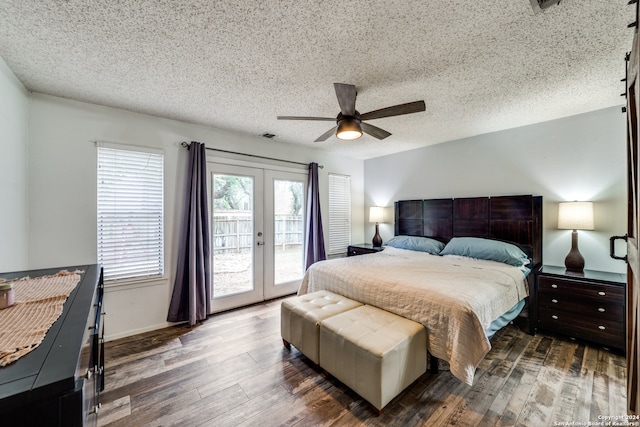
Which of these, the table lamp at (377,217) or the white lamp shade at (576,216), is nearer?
the white lamp shade at (576,216)

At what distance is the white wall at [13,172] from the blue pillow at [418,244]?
4577 millimetres

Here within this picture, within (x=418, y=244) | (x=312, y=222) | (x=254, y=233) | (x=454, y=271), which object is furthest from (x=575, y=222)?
(x=254, y=233)

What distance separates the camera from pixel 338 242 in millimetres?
5105

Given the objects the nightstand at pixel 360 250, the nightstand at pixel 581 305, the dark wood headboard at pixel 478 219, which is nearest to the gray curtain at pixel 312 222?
the nightstand at pixel 360 250

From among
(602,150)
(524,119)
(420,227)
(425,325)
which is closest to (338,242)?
(420,227)

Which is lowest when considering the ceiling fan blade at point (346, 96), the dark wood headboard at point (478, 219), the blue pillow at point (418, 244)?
the blue pillow at point (418, 244)

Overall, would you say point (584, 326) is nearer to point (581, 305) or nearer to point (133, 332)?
point (581, 305)

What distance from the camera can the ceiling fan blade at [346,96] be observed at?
1.94 meters

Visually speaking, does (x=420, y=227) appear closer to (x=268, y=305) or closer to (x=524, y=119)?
(x=524, y=119)

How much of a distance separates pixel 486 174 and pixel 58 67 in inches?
197

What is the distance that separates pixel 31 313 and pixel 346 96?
223 centimetres

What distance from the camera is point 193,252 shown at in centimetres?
317

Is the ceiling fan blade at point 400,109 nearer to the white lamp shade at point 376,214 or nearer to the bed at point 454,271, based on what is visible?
the bed at point 454,271

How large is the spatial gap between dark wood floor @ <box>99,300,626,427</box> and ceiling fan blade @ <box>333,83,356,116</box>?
7.73 feet
